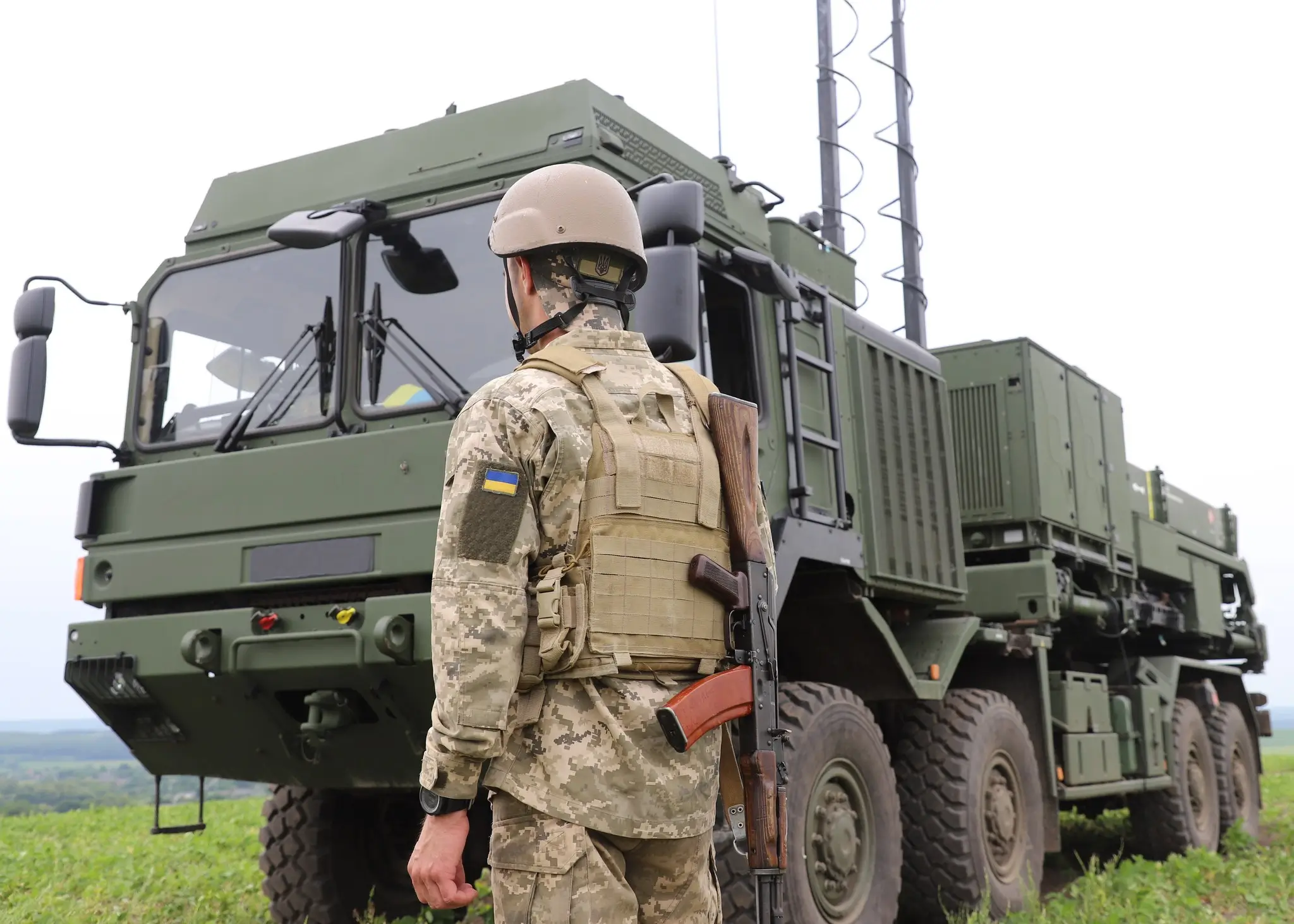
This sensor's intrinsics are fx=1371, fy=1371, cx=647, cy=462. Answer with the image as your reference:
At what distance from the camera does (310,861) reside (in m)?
5.52

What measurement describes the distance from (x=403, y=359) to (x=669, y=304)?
1.13 m

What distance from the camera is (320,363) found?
4.57 metres

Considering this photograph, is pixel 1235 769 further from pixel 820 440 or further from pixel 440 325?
pixel 440 325

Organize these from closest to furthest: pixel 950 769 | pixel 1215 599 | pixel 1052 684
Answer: pixel 950 769 → pixel 1052 684 → pixel 1215 599

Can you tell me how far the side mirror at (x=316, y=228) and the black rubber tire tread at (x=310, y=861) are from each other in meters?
2.34

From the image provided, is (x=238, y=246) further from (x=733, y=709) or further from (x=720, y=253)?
(x=733, y=709)

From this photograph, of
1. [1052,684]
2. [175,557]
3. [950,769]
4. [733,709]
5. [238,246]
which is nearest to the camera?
[733,709]

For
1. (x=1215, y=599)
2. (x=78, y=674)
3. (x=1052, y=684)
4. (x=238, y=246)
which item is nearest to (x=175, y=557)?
(x=78, y=674)

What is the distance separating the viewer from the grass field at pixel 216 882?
18.8ft

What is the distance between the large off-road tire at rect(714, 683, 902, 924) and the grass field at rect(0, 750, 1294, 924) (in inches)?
25.4

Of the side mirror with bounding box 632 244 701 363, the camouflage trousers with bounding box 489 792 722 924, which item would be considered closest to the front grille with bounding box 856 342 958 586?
the side mirror with bounding box 632 244 701 363

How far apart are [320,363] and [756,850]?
8.30 feet

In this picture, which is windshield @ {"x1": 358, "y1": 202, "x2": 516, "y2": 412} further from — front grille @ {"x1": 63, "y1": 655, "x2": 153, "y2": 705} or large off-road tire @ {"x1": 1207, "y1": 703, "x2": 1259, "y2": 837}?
large off-road tire @ {"x1": 1207, "y1": 703, "x2": 1259, "y2": 837}

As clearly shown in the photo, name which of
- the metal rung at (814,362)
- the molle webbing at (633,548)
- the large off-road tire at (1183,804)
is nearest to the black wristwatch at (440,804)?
the molle webbing at (633,548)
